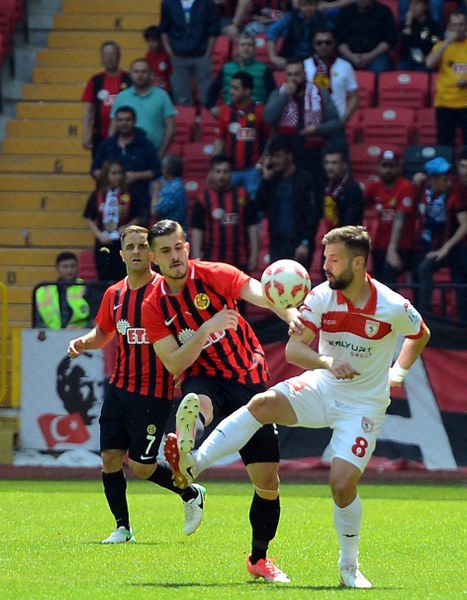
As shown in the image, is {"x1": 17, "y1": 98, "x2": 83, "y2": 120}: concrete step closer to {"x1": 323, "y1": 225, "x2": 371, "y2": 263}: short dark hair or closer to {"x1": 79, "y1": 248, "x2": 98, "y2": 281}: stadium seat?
{"x1": 79, "y1": 248, "x2": 98, "y2": 281}: stadium seat

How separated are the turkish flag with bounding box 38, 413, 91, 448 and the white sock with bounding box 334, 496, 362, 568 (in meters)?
7.08

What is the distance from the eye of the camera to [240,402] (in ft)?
24.0

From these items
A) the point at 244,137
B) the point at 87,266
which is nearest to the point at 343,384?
the point at 244,137

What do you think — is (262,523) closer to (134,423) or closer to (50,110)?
(134,423)

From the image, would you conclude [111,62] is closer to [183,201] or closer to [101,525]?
[183,201]

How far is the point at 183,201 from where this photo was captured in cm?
1507

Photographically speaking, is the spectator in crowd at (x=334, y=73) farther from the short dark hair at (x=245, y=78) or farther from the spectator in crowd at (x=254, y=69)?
the short dark hair at (x=245, y=78)

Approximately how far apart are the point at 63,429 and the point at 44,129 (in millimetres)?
6974

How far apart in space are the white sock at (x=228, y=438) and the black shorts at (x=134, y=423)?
1990mm

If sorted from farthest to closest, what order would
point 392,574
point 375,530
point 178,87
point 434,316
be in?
1. point 178,87
2. point 434,316
3. point 375,530
4. point 392,574

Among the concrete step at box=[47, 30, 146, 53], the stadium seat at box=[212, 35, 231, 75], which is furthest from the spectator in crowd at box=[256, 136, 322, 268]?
the concrete step at box=[47, 30, 146, 53]

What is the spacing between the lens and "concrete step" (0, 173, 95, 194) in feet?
61.1

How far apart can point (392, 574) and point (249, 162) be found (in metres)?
8.70

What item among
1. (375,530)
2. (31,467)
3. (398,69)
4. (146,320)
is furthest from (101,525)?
(398,69)
